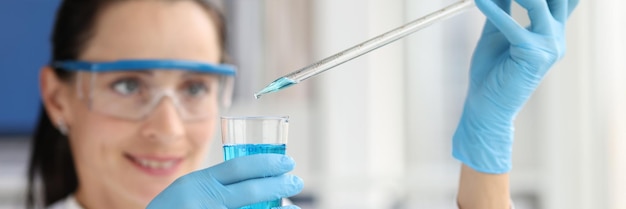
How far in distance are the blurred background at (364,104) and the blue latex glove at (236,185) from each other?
1.71 metres

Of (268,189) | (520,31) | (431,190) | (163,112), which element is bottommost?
(431,190)

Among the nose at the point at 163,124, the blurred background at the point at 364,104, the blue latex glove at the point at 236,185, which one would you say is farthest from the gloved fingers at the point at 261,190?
the blurred background at the point at 364,104

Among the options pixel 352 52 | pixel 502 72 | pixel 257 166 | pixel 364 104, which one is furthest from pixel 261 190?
pixel 364 104

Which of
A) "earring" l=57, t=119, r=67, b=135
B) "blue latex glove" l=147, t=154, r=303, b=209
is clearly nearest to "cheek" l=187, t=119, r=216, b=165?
"earring" l=57, t=119, r=67, b=135

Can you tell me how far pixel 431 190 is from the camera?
3178mm

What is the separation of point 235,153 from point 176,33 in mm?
841

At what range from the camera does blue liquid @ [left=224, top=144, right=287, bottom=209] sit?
1.35m

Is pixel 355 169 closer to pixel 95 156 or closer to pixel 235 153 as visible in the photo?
pixel 95 156

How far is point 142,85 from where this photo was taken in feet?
7.07

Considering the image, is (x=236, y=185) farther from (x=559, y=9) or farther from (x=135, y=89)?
(x=135, y=89)

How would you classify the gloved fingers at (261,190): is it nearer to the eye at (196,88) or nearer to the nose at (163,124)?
the nose at (163,124)

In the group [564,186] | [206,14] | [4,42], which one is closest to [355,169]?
[564,186]

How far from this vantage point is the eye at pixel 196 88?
86.4 inches

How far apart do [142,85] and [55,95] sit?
1.05ft
